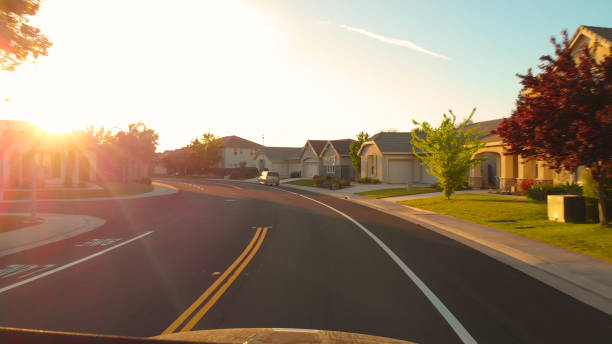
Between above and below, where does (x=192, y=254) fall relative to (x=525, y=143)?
below

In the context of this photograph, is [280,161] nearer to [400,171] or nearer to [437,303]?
[400,171]

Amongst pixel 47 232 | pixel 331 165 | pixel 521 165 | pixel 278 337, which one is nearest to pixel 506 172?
pixel 521 165

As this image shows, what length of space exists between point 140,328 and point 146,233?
926cm

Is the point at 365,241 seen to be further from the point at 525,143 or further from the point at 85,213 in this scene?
the point at 85,213

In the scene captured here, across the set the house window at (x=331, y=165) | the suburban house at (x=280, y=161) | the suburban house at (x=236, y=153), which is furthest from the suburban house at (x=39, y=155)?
the suburban house at (x=236, y=153)

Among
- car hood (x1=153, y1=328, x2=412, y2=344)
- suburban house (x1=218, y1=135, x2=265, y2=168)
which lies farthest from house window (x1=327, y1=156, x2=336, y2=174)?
car hood (x1=153, y1=328, x2=412, y2=344)

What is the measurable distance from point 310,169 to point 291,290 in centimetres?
6019

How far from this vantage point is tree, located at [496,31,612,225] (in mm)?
10852

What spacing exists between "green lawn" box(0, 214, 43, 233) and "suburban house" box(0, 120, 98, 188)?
52.0ft

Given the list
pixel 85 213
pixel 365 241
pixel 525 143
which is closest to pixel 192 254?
pixel 365 241

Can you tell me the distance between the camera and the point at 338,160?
2240 inches

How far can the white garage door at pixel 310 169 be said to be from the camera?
6412 cm

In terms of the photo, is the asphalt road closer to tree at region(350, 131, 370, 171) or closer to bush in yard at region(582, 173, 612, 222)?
bush in yard at region(582, 173, 612, 222)

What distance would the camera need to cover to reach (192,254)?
10.4 metres
